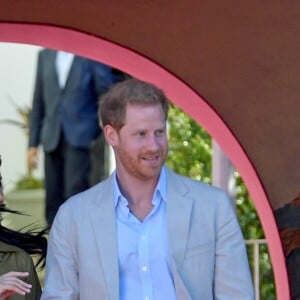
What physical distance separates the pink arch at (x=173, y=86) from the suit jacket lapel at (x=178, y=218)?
854mm

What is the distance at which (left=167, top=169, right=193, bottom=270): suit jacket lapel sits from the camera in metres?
7.65

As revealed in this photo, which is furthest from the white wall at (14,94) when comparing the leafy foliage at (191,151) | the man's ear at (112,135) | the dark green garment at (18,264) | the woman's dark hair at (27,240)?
the man's ear at (112,135)

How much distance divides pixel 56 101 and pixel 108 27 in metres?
3.75

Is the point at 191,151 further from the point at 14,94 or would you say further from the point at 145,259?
the point at 145,259

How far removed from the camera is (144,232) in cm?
769

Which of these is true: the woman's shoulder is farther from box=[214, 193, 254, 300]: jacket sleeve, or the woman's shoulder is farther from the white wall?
the white wall

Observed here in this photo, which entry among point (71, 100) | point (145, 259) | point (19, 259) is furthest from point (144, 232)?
point (71, 100)

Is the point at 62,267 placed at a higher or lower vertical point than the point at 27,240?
lower

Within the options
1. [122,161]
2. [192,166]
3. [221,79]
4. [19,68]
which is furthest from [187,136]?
[122,161]

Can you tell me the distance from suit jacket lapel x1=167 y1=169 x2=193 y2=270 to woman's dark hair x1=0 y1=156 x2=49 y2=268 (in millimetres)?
714

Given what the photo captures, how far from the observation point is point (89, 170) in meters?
12.4

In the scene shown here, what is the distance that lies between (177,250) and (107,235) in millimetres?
296

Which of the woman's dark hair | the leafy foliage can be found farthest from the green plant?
the woman's dark hair

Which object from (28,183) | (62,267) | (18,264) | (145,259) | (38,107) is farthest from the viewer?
(28,183)
